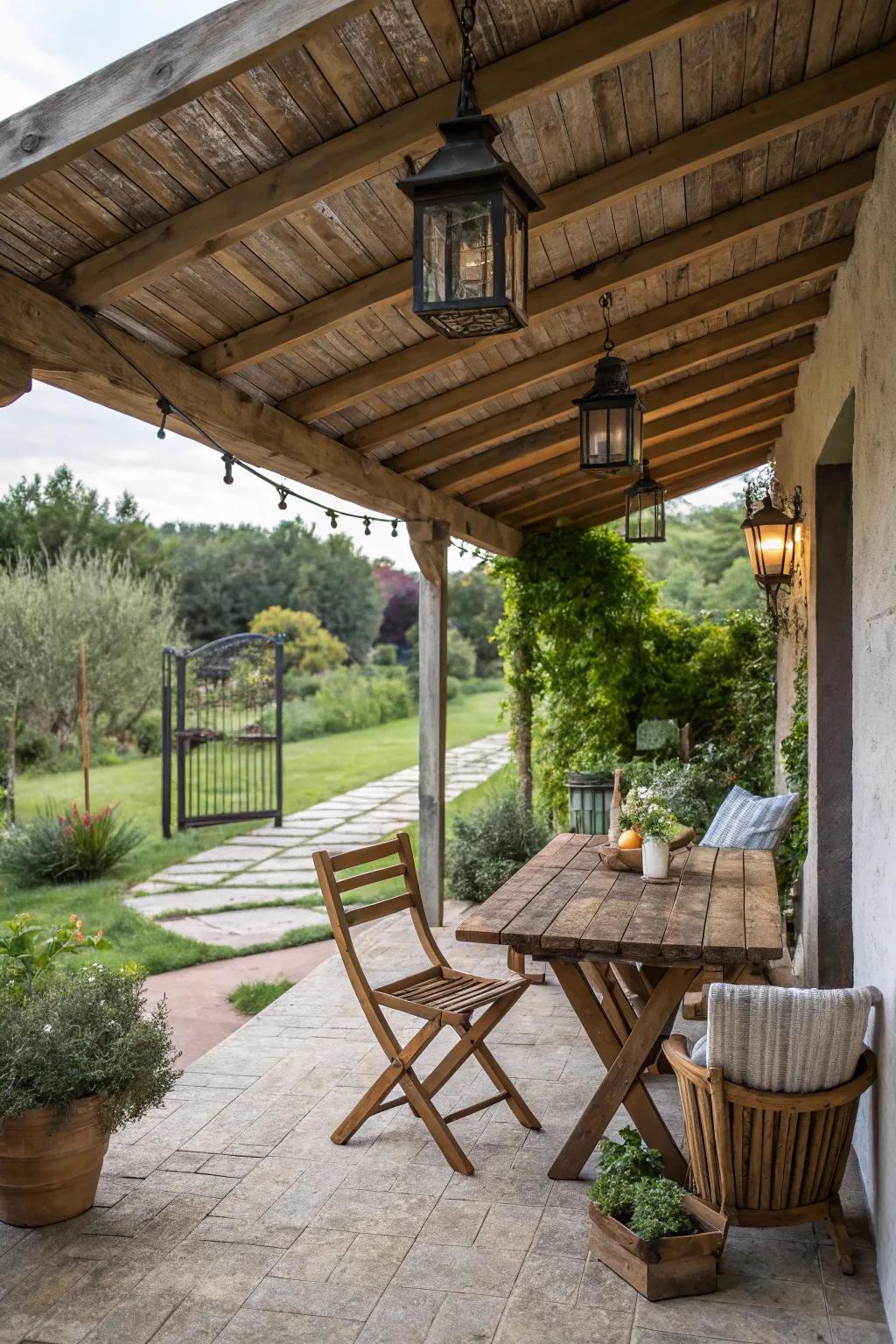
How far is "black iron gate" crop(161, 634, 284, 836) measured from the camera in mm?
9969

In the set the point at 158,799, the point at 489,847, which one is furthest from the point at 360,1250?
the point at 158,799

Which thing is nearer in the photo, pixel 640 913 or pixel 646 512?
pixel 640 913

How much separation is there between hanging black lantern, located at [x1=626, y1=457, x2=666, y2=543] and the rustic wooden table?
102 inches

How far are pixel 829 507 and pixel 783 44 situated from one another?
233 centimetres

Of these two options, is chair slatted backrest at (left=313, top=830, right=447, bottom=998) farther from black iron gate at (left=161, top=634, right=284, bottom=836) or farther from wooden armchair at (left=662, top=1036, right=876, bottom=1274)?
black iron gate at (left=161, top=634, right=284, bottom=836)

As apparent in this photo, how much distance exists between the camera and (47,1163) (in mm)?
2918

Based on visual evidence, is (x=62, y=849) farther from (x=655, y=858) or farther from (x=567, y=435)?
(x=655, y=858)

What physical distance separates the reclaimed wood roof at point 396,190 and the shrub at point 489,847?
306 cm

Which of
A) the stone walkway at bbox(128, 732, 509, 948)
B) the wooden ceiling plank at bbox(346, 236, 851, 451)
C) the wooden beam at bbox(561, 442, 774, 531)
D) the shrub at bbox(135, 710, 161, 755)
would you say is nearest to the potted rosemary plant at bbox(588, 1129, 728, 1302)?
the wooden ceiling plank at bbox(346, 236, 851, 451)

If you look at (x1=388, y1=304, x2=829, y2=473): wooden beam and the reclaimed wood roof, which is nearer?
the reclaimed wood roof

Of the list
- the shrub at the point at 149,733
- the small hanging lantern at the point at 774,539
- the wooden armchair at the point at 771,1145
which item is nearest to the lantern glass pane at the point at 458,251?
the wooden armchair at the point at 771,1145

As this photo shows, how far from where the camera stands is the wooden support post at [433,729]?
6.28 metres

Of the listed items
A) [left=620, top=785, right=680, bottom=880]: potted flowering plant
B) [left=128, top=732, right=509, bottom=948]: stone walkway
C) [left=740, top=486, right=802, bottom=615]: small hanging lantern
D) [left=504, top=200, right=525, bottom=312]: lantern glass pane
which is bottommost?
[left=128, top=732, right=509, bottom=948]: stone walkway

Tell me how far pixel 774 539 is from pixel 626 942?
10.6 ft
